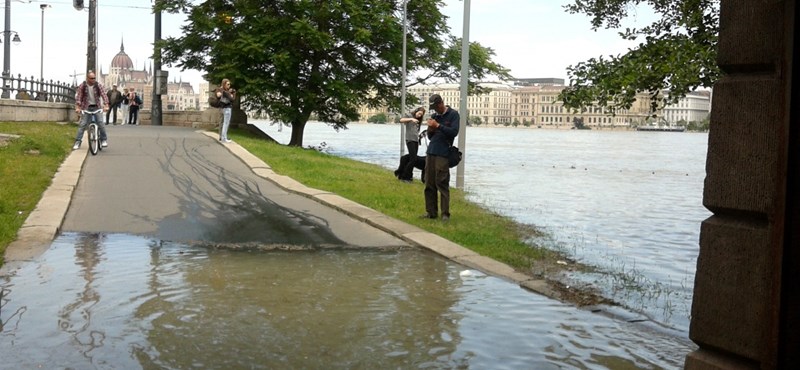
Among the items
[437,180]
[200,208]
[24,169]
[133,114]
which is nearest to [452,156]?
[437,180]

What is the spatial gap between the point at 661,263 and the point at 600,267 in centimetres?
144

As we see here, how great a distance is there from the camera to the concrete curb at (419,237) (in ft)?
27.3

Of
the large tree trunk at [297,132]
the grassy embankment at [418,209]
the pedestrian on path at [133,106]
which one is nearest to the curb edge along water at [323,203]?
the grassy embankment at [418,209]

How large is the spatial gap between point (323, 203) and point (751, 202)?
947cm

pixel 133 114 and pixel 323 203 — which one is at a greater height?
pixel 133 114

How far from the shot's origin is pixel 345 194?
1487 cm

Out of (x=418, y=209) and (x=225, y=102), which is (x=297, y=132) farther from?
(x=418, y=209)

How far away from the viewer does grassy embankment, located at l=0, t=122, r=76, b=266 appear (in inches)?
400

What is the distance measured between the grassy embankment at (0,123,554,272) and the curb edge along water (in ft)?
0.53

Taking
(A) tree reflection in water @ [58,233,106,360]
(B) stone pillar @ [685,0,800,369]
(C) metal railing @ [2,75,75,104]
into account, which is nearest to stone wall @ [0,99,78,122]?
(C) metal railing @ [2,75,75,104]

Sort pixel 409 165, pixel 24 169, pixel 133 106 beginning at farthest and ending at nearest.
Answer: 1. pixel 133 106
2. pixel 409 165
3. pixel 24 169

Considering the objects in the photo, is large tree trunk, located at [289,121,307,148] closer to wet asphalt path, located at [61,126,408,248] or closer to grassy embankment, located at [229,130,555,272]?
grassy embankment, located at [229,130,555,272]

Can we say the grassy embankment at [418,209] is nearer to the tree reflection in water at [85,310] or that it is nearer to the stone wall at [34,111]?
the tree reflection in water at [85,310]

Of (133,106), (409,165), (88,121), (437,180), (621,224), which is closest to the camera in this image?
(437,180)
